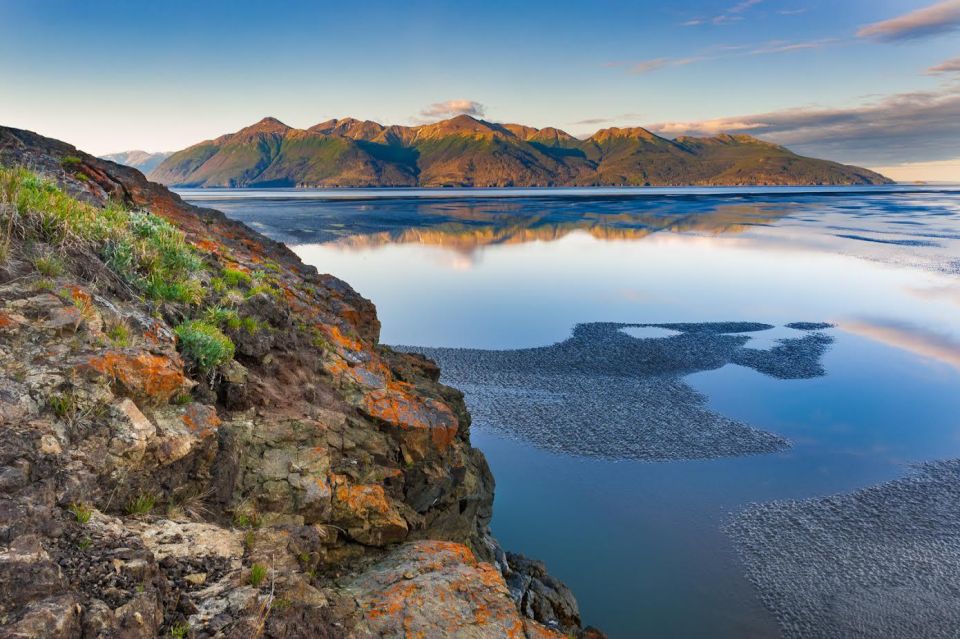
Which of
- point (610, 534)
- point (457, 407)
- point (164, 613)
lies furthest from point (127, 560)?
point (610, 534)

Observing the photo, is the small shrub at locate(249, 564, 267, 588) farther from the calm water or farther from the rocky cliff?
the calm water

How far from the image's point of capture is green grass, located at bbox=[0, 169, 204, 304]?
22.0 feet

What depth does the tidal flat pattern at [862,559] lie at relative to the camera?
32.7ft

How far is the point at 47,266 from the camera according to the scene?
6.11 m

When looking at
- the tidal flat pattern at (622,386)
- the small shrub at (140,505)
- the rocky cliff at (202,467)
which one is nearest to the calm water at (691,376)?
the tidal flat pattern at (622,386)

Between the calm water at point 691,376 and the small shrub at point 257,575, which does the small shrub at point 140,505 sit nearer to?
the small shrub at point 257,575

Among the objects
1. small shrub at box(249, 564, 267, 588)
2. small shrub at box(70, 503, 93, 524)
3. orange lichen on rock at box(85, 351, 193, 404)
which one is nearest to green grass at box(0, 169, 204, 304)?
orange lichen on rock at box(85, 351, 193, 404)

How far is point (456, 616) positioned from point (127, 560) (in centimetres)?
291

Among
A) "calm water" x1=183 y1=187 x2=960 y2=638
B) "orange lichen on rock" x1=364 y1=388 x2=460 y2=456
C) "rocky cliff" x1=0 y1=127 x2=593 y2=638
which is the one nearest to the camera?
"rocky cliff" x1=0 y1=127 x2=593 y2=638

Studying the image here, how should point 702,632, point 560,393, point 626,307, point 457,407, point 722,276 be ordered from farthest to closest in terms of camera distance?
point 722,276, point 626,307, point 560,393, point 457,407, point 702,632

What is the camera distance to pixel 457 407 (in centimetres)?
1245

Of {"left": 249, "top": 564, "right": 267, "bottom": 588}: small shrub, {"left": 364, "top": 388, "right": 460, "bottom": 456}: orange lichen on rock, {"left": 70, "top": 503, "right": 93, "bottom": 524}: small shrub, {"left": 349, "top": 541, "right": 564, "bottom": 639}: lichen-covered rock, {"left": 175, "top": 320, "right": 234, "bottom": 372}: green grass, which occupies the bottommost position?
{"left": 349, "top": 541, "right": 564, "bottom": 639}: lichen-covered rock

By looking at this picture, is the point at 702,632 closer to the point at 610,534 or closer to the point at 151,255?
the point at 610,534

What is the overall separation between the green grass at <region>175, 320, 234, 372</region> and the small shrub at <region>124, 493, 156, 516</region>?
203cm
